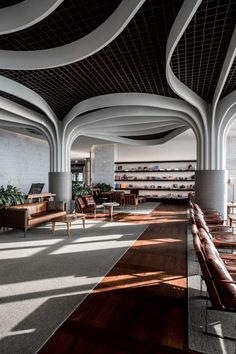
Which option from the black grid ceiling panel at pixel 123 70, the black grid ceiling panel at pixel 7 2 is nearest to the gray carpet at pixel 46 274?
the black grid ceiling panel at pixel 123 70

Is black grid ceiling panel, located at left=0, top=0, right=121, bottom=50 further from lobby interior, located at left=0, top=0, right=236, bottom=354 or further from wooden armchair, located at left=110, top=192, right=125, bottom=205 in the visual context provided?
wooden armchair, located at left=110, top=192, right=125, bottom=205

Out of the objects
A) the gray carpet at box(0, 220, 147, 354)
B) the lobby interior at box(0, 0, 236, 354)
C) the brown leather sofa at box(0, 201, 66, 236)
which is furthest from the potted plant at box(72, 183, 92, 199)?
the gray carpet at box(0, 220, 147, 354)

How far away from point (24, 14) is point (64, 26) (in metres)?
0.68

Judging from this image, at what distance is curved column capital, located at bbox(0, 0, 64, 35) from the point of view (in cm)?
281

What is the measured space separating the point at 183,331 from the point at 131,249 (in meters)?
2.60

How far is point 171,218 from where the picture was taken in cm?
831

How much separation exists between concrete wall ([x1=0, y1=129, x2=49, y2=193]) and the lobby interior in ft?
8.81

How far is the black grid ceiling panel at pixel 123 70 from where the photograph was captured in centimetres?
331

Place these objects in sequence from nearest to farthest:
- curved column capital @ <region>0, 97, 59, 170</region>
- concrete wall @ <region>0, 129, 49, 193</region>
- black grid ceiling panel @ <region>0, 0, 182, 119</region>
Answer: black grid ceiling panel @ <region>0, 0, 182, 119</region> → curved column capital @ <region>0, 97, 59, 170</region> → concrete wall @ <region>0, 129, 49, 193</region>

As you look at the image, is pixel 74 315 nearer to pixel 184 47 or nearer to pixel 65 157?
pixel 184 47

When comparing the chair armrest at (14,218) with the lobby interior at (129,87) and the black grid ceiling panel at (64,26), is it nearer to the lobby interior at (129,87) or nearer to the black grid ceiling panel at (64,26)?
the lobby interior at (129,87)

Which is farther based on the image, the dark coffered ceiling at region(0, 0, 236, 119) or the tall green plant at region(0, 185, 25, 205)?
the tall green plant at region(0, 185, 25, 205)

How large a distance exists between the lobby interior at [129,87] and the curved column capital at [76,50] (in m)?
0.02

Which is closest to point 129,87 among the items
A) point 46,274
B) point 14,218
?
point 14,218
